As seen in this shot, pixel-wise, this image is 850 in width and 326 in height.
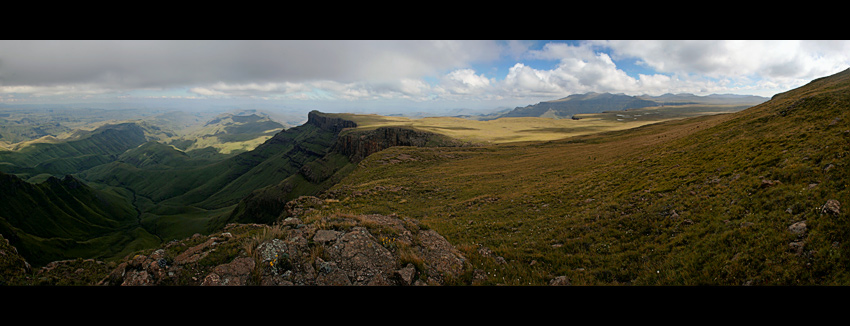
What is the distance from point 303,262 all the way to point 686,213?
14.2 m

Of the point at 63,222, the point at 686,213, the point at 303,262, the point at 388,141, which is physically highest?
the point at 686,213

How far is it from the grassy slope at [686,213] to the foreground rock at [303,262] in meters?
2.28

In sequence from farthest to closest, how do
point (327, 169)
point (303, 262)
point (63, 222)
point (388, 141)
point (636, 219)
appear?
point (327, 169), point (63, 222), point (388, 141), point (636, 219), point (303, 262)

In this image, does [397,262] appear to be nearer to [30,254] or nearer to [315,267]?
[315,267]

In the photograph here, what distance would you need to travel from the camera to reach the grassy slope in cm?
673

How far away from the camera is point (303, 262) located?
745 centimetres

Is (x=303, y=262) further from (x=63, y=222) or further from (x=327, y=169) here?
(x=63, y=222)

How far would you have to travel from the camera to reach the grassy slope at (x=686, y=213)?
265 inches

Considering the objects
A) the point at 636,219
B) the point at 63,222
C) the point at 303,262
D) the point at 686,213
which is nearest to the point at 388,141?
the point at 636,219
